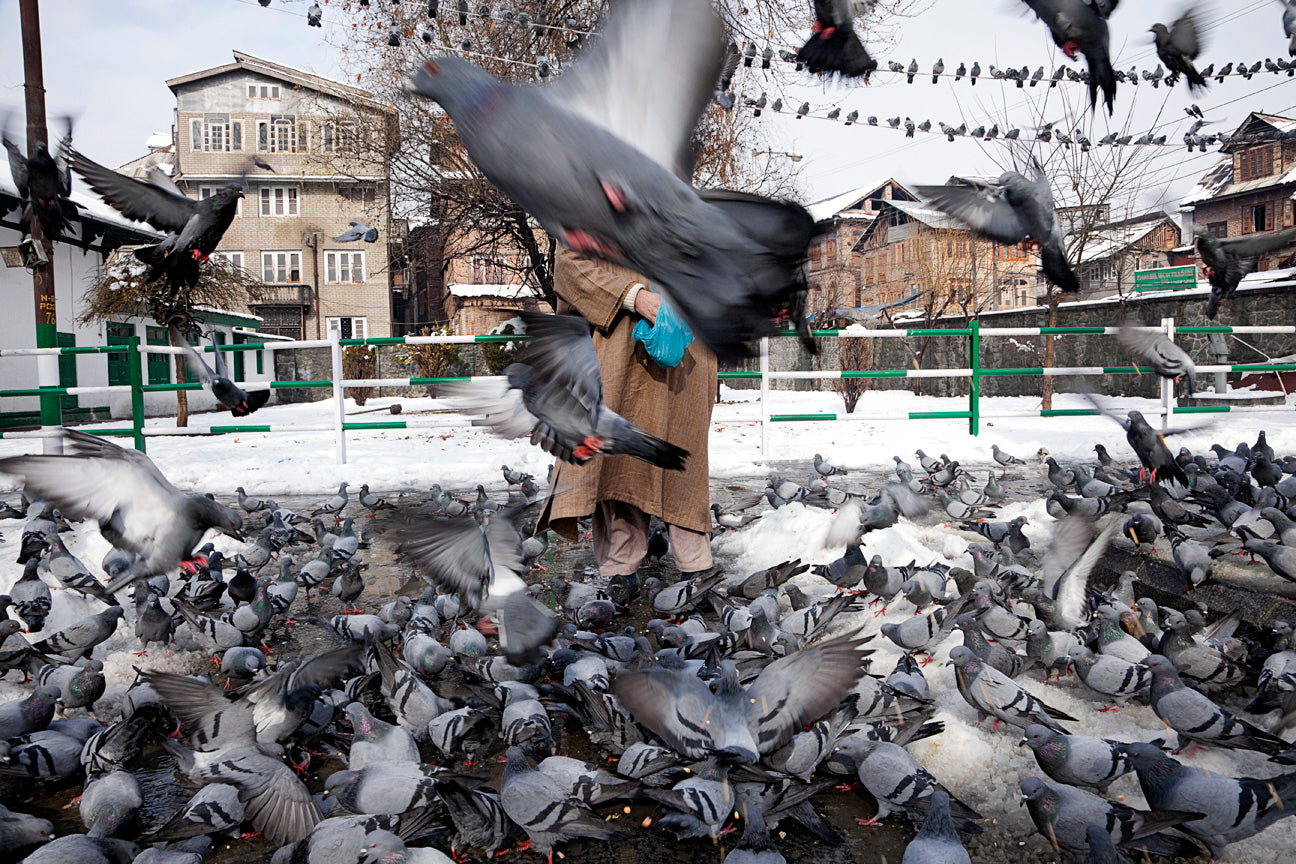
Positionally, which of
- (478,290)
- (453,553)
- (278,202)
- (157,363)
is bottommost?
(453,553)

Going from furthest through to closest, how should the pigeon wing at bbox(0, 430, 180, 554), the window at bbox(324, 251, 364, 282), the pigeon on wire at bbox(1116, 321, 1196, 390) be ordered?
the window at bbox(324, 251, 364, 282) → the pigeon on wire at bbox(1116, 321, 1196, 390) → the pigeon wing at bbox(0, 430, 180, 554)

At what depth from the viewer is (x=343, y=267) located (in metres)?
33.8

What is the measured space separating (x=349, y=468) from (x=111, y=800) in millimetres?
5837

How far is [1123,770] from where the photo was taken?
5.77ft

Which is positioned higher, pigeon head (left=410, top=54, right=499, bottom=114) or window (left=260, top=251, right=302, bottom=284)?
window (left=260, top=251, right=302, bottom=284)

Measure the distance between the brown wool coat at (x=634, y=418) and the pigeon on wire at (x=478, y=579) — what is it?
1.08 ft

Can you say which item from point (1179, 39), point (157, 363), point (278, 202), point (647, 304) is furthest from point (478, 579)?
point (278, 202)

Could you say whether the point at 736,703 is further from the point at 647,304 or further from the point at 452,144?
the point at 452,144

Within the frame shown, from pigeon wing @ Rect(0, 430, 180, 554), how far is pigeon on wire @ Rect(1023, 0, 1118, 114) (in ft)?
7.52

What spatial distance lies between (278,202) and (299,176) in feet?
47.9

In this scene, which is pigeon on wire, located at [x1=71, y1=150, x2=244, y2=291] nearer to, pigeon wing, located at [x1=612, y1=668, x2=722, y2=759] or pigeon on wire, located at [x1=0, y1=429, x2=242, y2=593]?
pigeon on wire, located at [x1=0, y1=429, x2=242, y2=593]

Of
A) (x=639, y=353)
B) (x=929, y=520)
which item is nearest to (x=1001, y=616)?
(x=639, y=353)

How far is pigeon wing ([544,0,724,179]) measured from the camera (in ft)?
4.65

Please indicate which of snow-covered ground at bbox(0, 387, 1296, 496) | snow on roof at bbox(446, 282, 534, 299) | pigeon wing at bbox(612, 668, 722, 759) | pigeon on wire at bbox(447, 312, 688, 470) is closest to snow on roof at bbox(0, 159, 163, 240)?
snow-covered ground at bbox(0, 387, 1296, 496)
